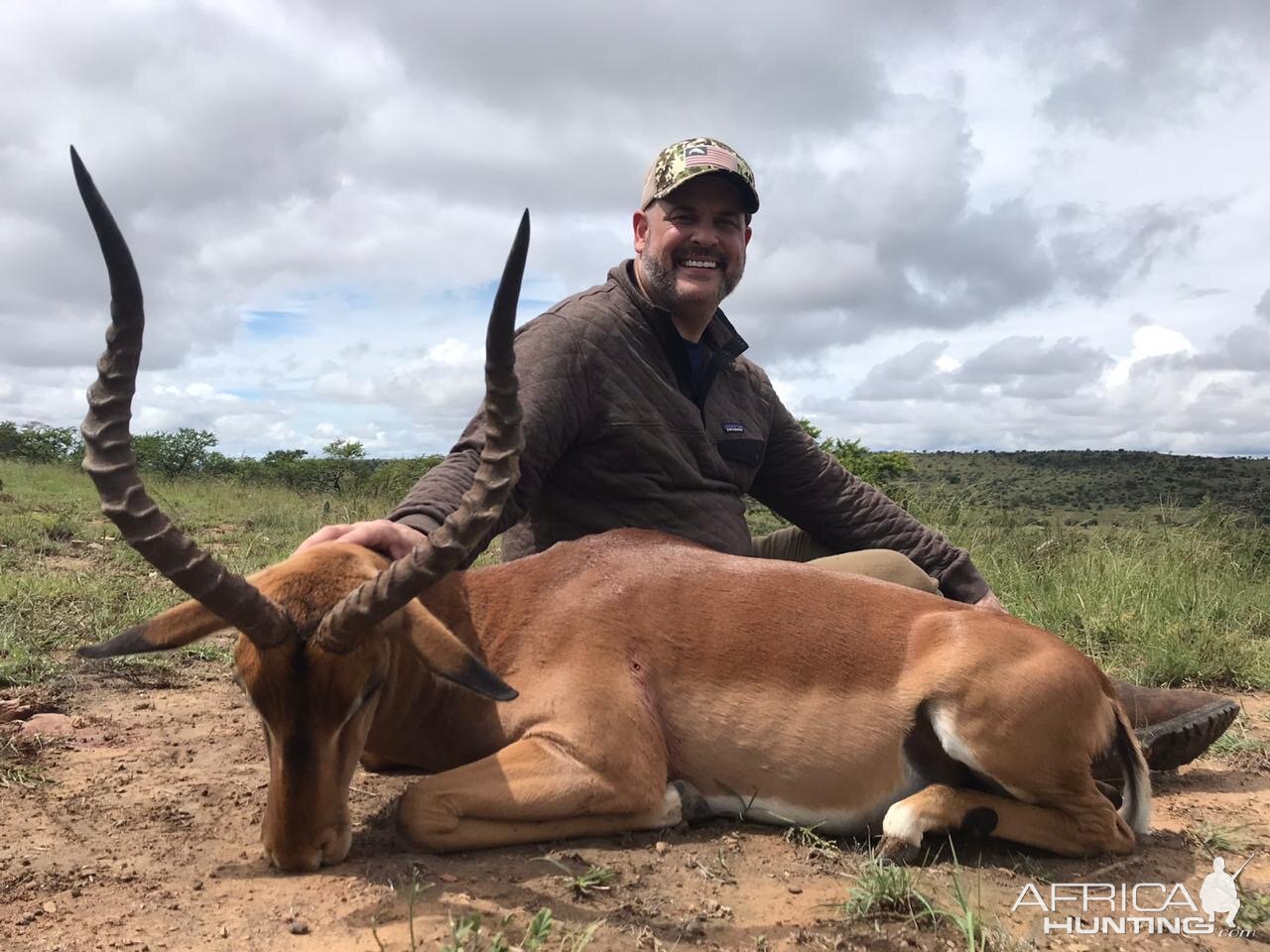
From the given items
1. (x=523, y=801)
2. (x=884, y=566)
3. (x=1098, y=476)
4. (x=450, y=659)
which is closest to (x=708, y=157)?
(x=884, y=566)

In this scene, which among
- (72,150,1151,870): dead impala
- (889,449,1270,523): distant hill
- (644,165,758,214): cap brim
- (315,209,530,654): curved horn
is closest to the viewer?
(315,209,530,654): curved horn

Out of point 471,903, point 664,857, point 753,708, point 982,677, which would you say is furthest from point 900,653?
point 471,903

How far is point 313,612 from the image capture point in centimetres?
328

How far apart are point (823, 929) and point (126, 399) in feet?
8.40

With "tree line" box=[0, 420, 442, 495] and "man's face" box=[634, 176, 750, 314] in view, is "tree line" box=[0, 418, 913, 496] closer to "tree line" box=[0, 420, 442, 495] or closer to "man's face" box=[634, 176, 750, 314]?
"tree line" box=[0, 420, 442, 495]

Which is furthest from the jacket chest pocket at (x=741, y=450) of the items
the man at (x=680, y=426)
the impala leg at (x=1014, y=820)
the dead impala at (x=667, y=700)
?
the impala leg at (x=1014, y=820)

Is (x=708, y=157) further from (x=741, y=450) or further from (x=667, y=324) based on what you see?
(x=741, y=450)

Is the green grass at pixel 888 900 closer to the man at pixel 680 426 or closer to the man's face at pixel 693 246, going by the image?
the man at pixel 680 426

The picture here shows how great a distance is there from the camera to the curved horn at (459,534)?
10.3ft

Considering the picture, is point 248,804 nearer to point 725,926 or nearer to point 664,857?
point 664,857

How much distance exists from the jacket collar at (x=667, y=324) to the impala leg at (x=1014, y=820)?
9.20 feet

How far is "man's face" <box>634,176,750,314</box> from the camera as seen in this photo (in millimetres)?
5621

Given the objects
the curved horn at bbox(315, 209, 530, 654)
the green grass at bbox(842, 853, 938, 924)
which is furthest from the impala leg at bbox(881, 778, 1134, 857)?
the curved horn at bbox(315, 209, 530, 654)

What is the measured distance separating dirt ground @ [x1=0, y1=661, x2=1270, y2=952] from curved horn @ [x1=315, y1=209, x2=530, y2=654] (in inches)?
31.4
